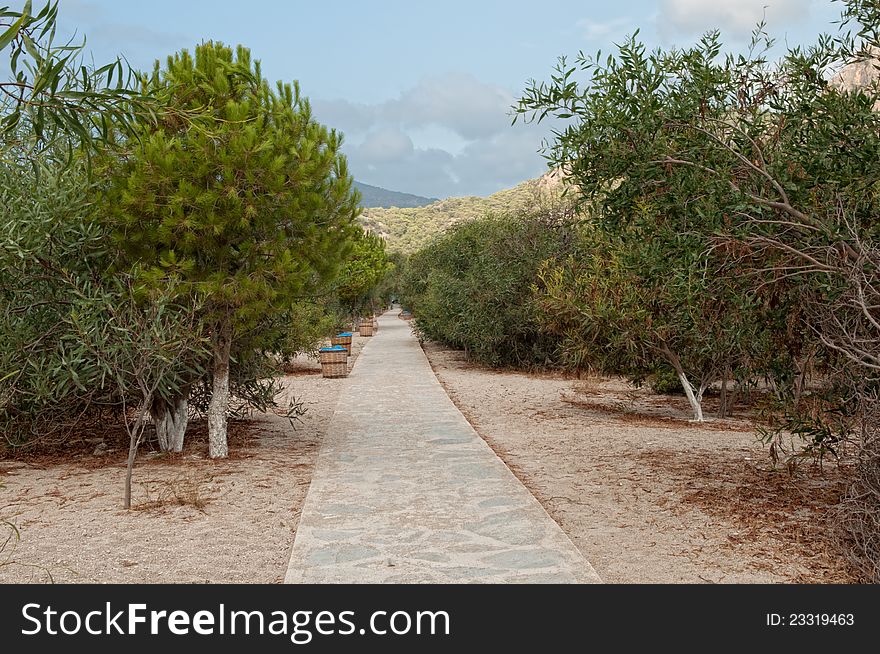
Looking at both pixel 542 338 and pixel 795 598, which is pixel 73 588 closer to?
pixel 795 598

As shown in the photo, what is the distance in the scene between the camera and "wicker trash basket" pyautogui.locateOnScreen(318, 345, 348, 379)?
759 inches

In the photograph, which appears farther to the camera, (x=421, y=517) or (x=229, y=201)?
(x=229, y=201)

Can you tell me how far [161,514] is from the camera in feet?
22.1

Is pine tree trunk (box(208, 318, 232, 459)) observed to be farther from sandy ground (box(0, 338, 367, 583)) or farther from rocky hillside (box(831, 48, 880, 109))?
rocky hillside (box(831, 48, 880, 109))

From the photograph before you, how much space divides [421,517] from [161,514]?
7.36 ft

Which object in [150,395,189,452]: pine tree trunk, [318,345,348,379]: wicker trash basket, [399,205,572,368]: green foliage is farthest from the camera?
[399,205,572,368]: green foliage

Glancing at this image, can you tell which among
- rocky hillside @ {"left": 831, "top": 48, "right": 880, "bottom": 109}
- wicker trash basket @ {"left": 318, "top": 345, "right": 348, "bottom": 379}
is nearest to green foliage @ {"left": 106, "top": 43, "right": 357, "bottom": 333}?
rocky hillside @ {"left": 831, "top": 48, "right": 880, "bottom": 109}

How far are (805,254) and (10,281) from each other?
7631 millimetres

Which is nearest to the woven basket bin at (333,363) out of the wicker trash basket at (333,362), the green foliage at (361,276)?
the wicker trash basket at (333,362)

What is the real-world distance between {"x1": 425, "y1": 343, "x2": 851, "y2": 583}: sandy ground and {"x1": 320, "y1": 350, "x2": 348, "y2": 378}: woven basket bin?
220 inches

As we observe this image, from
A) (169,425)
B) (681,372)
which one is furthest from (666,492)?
(169,425)

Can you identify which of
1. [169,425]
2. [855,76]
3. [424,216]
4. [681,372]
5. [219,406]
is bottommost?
[169,425]

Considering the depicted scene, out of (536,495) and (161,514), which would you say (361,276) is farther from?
(161,514)

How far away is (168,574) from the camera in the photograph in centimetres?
511
